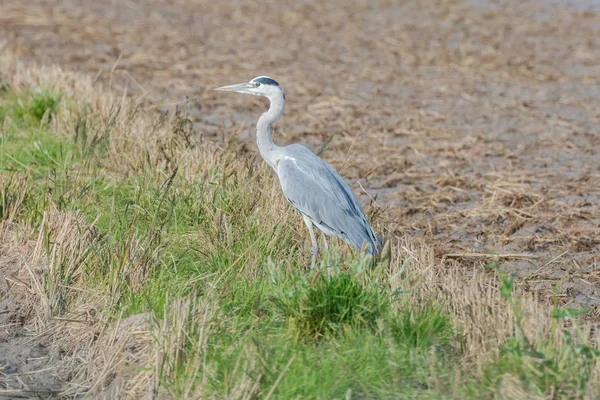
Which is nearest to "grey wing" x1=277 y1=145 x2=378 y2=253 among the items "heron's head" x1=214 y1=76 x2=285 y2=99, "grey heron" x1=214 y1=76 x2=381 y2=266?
"grey heron" x1=214 y1=76 x2=381 y2=266

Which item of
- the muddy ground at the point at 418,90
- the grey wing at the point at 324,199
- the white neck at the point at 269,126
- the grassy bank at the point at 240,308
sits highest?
the white neck at the point at 269,126

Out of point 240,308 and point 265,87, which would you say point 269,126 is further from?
point 240,308

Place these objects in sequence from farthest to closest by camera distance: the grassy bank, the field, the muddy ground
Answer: the muddy ground → the field → the grassy bank

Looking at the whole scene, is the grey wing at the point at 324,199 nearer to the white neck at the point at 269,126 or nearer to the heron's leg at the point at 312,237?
the heron's leg at the point at 312,237

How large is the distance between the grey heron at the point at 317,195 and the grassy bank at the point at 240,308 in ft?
0.52

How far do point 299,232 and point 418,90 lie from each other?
19.6ft

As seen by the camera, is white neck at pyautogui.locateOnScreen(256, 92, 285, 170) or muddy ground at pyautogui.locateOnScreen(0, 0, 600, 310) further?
muddy ground at pyautogui.locateOnScreen(0, 0, 600, 310)

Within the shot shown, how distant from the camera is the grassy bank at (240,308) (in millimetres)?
4332

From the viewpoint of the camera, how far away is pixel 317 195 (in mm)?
5699

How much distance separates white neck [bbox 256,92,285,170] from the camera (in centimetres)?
596

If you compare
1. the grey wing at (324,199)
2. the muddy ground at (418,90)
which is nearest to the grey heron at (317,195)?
the grey wing at (324,199)

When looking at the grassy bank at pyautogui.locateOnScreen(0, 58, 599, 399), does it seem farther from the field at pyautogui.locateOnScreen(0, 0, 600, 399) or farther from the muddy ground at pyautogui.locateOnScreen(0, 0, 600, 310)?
the muddy ground at pyautogui.locateOnScreen(0, 0, 600, 310)

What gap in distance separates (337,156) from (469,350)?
460 centimetres

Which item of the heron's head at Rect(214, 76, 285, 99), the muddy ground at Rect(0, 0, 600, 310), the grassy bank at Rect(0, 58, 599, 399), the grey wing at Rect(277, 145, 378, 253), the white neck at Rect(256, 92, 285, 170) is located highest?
the heron's head at Rect(214, 76, 285, 99)
